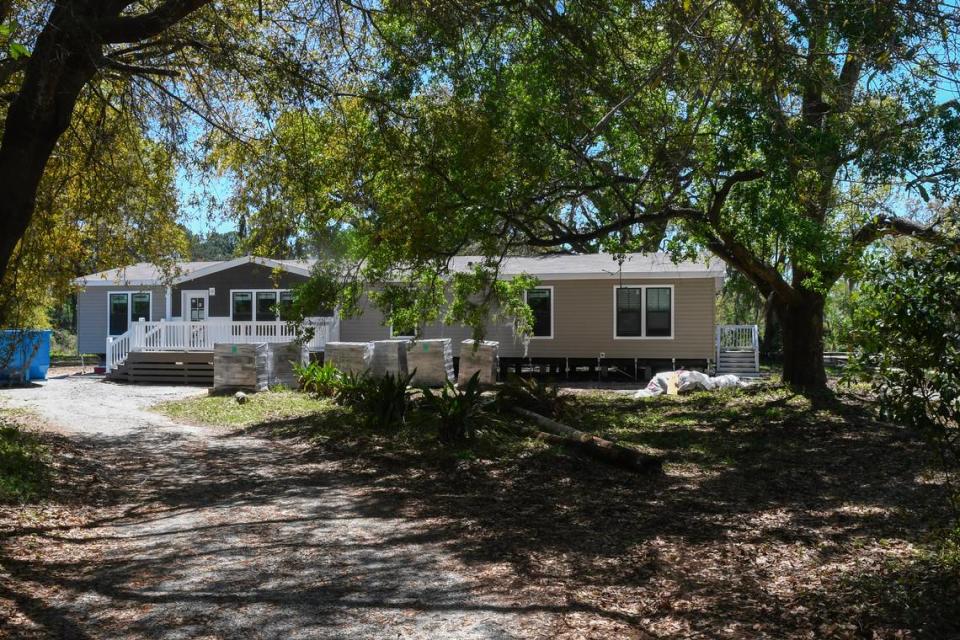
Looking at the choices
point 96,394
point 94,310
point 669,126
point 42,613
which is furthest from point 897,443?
point 94,310

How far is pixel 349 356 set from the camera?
18797mm

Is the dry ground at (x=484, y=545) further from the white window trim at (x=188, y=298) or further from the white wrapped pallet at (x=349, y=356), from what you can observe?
the white window trim at (x=188, y=298)

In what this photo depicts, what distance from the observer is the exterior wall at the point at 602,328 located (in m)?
22.1

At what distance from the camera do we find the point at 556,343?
23.1 meters

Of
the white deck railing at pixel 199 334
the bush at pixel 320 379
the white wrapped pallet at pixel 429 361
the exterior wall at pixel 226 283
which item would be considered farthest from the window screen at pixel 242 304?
→ the bush at pixel 320 379

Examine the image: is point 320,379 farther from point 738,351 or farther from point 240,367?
point 738,351

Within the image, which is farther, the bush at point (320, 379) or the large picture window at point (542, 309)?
the large picture window at point (542, 309)

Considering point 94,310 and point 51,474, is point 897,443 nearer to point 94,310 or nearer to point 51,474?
point 51,474

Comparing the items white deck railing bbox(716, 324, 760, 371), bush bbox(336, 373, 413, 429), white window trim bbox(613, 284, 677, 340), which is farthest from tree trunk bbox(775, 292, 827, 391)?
white deck railing bbox(716, 324, 760, 371)

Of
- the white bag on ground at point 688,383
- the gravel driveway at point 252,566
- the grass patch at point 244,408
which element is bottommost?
the gravel driveway at point 252,566

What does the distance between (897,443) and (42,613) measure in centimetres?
1007

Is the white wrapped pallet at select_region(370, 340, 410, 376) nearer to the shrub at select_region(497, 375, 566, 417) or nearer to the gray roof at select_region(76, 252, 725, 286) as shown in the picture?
the gray roof at select_region(76, 252, 725, 286)

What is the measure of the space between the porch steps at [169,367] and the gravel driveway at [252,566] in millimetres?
13014

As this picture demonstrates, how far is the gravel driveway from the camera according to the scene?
452 cm
